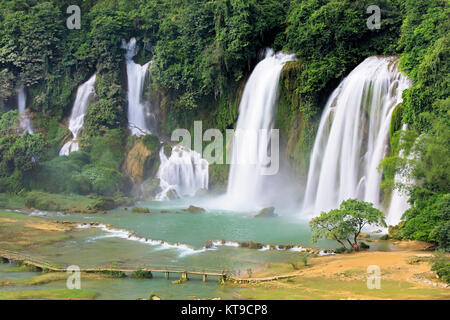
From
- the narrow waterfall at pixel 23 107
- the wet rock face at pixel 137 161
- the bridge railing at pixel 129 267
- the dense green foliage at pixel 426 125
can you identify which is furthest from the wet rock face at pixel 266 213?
the narrow waterfall at pixel 23 107

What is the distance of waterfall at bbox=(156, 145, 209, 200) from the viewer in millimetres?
43562

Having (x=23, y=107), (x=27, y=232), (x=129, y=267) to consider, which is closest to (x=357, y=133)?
(x=129, y=267)

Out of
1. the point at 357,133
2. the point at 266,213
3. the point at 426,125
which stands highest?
the point at 426,125

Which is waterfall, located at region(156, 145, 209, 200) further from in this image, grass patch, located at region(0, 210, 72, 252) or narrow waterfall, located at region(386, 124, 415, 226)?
narrow waterfall, located at region(386, 124, 415, 226)

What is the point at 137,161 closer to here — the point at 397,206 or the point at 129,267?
the point at 129,267

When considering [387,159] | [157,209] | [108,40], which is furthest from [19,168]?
[387,159]

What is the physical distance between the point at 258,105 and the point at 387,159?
15116 millimetres

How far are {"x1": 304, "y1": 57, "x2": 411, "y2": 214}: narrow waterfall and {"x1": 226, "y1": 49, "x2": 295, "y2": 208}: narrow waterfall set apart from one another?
17.0 feet

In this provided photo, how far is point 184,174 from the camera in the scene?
144 feet

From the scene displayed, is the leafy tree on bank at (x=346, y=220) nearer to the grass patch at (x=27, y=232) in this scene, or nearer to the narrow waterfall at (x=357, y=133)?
the narrow waterfall at (x=357, y=133)

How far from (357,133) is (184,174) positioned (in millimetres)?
16514

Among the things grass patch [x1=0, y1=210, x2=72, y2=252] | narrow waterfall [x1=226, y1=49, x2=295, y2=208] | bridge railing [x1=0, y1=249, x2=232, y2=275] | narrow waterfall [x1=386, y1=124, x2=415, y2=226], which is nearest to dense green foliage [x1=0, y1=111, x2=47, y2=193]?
grass patch [x1=0, y1=210, x2=72, y2=252]

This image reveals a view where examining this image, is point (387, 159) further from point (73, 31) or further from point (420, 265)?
point (73, 31)

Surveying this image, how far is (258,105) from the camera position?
128ft
